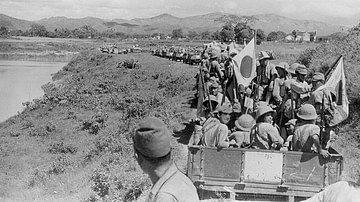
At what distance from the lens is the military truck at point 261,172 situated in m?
7.24

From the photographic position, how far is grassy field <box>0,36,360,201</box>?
10.4 meters

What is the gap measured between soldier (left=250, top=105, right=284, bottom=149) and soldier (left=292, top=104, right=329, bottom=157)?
0.85ft

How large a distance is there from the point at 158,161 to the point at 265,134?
16.5ft

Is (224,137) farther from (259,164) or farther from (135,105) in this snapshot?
(135,105)

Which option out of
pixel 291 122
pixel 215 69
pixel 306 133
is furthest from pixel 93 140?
pixel 306 133

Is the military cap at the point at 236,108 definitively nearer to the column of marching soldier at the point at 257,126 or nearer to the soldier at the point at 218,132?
the column of marching soldier at the point at 257,126

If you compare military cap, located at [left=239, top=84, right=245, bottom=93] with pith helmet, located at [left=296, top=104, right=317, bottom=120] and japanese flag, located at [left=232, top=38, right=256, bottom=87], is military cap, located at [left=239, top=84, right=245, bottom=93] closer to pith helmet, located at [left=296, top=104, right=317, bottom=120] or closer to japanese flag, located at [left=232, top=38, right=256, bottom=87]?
japanese flag, located at [left=232, top=38, right=256, bottom=87]

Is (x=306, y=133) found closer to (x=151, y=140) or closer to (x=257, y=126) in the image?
(x=257, y=126)

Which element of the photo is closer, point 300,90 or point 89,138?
point 300,90

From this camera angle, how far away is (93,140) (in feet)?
57.5

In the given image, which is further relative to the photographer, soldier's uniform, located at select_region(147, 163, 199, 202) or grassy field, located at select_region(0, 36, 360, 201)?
grassy field, located at select_region(0, 36, 360, 201)

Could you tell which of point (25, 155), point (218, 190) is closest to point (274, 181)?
point (218, 190)

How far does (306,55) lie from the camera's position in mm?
23891

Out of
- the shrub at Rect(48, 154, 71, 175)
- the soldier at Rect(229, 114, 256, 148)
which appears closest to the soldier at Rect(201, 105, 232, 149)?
the soldier at Rect(229, 114, 256, 148)
